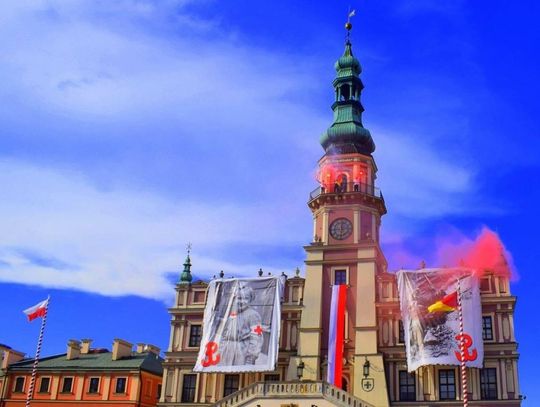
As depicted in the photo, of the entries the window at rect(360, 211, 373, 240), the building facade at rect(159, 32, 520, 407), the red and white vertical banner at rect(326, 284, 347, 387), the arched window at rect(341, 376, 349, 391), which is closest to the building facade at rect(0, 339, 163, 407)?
the building facade at rect(159, 32, 520, 407)

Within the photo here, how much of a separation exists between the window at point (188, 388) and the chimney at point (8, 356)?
858 inches

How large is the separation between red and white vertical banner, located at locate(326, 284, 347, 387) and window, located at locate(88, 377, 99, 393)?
23905 mm

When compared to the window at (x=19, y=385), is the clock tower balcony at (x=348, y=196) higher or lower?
higher

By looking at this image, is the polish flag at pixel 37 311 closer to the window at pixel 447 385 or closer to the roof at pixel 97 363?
the roof at pixel 97 363

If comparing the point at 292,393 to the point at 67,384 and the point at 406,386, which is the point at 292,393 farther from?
the point at 67,384

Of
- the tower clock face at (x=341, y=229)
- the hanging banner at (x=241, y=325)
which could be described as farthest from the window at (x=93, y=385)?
the tower clock face at (x=341, y=229)

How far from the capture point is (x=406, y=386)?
55.1m

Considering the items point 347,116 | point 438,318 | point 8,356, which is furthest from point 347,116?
point 8,356

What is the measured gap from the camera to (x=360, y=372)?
55.1m

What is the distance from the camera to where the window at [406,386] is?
54.7 meters

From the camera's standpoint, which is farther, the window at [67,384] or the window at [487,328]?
the window at [67,384]

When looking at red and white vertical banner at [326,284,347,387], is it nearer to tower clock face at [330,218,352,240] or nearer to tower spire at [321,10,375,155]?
tower clock face at [330,218,352,240]

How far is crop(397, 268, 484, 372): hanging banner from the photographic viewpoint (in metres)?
52.8

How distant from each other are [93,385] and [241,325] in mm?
17209
